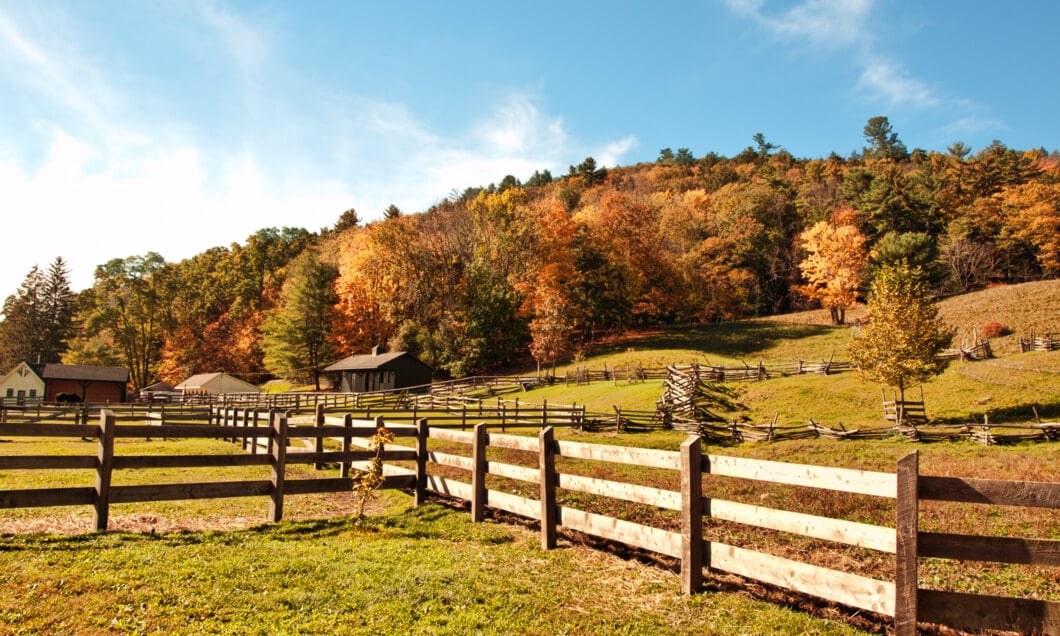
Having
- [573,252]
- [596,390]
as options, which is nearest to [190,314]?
[573,252]

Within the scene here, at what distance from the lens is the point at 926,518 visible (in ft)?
33.5

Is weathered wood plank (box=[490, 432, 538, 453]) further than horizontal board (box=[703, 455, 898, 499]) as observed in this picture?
Yes

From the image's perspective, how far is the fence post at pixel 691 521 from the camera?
19.4 ft

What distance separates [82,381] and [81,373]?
0.89 meters

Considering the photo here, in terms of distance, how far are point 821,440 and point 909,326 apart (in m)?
8.31

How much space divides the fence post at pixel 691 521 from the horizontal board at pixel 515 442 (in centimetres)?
261

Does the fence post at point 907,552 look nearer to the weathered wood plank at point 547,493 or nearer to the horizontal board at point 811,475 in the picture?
the horizontal board at point 811,475

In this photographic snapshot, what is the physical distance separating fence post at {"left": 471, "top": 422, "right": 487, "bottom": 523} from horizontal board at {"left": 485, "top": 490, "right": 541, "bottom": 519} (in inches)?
4.8

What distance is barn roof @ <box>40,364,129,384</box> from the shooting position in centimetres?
6234

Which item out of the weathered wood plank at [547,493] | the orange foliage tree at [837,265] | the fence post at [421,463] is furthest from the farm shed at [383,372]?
the weathered wood plank at [547,493]

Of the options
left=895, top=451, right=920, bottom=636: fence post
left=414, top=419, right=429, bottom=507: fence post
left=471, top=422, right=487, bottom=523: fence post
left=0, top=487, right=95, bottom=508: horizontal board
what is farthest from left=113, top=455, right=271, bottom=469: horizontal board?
left=895, top=451, right=920, bottom=636: fence post

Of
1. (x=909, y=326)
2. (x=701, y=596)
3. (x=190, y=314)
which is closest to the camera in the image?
(x=701, y=596)

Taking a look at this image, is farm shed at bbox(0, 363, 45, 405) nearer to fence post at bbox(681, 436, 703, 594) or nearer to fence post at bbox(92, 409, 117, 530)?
fence post at bbox(92, 409, 117, 530)

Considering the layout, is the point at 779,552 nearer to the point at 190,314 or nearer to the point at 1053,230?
the point at 1053,230
